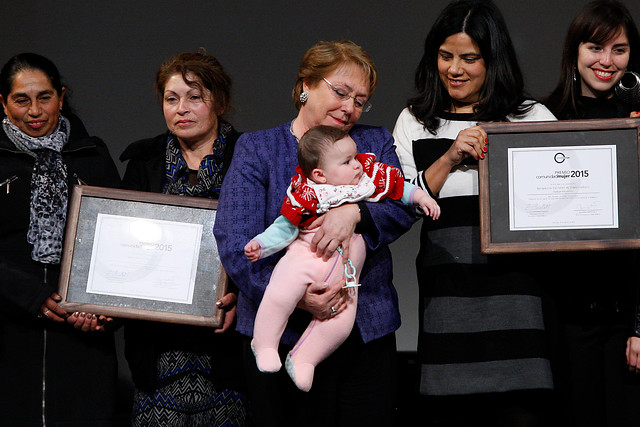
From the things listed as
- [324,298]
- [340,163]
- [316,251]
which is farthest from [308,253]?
[340,163]

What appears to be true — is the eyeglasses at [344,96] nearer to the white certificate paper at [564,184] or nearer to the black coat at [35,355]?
the white certificate paper at [564,184]

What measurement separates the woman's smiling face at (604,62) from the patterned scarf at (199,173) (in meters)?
1.30

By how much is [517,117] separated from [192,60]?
1184 mm

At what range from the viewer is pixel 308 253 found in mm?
2275

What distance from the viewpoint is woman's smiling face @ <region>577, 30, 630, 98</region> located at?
2.76 m

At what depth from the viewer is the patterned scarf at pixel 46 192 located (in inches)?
116

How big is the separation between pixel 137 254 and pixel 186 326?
1.00 ft

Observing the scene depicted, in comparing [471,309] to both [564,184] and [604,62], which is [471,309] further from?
[604,62]

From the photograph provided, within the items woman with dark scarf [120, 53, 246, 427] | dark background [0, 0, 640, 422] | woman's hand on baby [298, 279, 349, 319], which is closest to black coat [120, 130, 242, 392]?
woman with dark scarf [120, 53, 246, 427]

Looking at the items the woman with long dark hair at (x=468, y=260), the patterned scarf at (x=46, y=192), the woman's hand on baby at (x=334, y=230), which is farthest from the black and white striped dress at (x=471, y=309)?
the patterned scarf at (x=46, y=192)

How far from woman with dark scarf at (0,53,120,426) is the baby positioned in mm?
939

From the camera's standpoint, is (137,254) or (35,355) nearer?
(137,254)

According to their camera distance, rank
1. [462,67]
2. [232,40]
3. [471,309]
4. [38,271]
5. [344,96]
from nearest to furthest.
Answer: [344,96]
[471,309]
[462,67]
[38,271]
[232,40]

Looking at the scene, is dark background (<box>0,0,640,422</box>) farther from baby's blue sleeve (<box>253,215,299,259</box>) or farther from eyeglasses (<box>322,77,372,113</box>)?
A: baby's blue sleeve (<box>253,215,299,259</box>)
